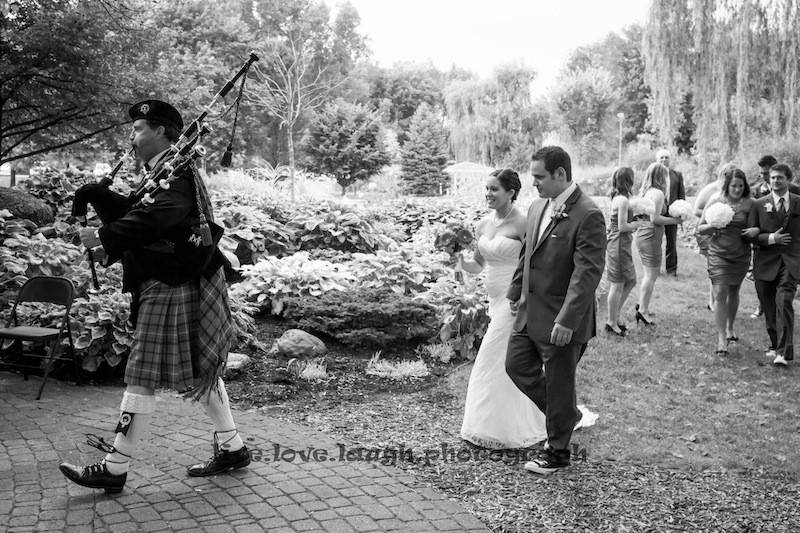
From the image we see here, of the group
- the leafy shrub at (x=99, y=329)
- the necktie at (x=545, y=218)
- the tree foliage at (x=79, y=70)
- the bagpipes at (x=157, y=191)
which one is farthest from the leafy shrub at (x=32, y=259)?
the necktie at (x=545, y=218)

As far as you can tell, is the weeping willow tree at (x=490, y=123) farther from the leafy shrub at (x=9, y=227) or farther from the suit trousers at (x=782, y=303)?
the suit trousers at (x=782, y=303)

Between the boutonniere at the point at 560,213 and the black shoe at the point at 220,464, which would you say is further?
the boutonniere at the point at 560,213

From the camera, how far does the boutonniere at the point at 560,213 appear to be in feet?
14.4

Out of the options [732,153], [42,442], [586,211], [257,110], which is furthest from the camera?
[257,110]

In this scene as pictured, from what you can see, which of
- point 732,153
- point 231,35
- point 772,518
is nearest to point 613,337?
point 772,518

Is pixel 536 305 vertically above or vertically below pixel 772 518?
above

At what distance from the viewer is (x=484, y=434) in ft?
16.2

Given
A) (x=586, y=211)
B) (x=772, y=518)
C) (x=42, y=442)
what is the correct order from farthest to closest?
1. (x=42, y=442)
2. (x=586, y=211)
3. (x=772, y=518)

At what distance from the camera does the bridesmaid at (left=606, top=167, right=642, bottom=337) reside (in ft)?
27.1

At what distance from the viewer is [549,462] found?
448 centimetres

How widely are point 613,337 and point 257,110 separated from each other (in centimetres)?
3764

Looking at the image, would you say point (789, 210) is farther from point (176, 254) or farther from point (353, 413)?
point (176, 254)

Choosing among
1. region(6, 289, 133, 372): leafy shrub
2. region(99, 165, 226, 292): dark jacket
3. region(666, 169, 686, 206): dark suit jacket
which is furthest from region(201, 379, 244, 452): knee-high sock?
region(666, 169, 686, 206): dark suit jacket

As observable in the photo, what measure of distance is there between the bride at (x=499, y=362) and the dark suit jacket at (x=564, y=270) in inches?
17.4
